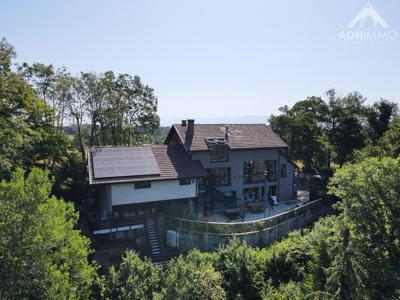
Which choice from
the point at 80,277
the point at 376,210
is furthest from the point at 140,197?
the point at 376,210

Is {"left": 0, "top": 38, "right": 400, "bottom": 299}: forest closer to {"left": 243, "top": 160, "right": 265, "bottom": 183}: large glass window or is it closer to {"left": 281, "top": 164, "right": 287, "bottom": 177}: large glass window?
{"left": 281, "top": 164, "right": 287, "bottom": 177}: large glass window

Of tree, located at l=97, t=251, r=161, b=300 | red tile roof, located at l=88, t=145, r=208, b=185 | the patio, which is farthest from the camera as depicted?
the patio

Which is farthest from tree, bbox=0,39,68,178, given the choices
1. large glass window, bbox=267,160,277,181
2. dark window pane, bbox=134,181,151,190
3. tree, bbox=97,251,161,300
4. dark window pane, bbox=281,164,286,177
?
dark window pane, bbox=281,164,286,177

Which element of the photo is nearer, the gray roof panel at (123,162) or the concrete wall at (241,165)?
the gray roof panel at (123,162)

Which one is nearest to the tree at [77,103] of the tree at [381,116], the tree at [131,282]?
the tree at [131,282]

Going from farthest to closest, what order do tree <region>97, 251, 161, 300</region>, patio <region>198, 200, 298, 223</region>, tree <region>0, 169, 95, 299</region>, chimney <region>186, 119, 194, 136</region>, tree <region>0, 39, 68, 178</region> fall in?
chimney <region>186, 119, 194, 136</region> → patio <region>198, 200, 298, 223</region> → tree <region>0, 39, 68, 178</region> → tree <region>97, 251, 161, 300</region> → tree <region>0, 169, 95, 299</region>

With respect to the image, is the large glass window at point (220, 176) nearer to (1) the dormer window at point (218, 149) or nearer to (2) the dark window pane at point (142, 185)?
(1) the dormer window at point (218, 149)
